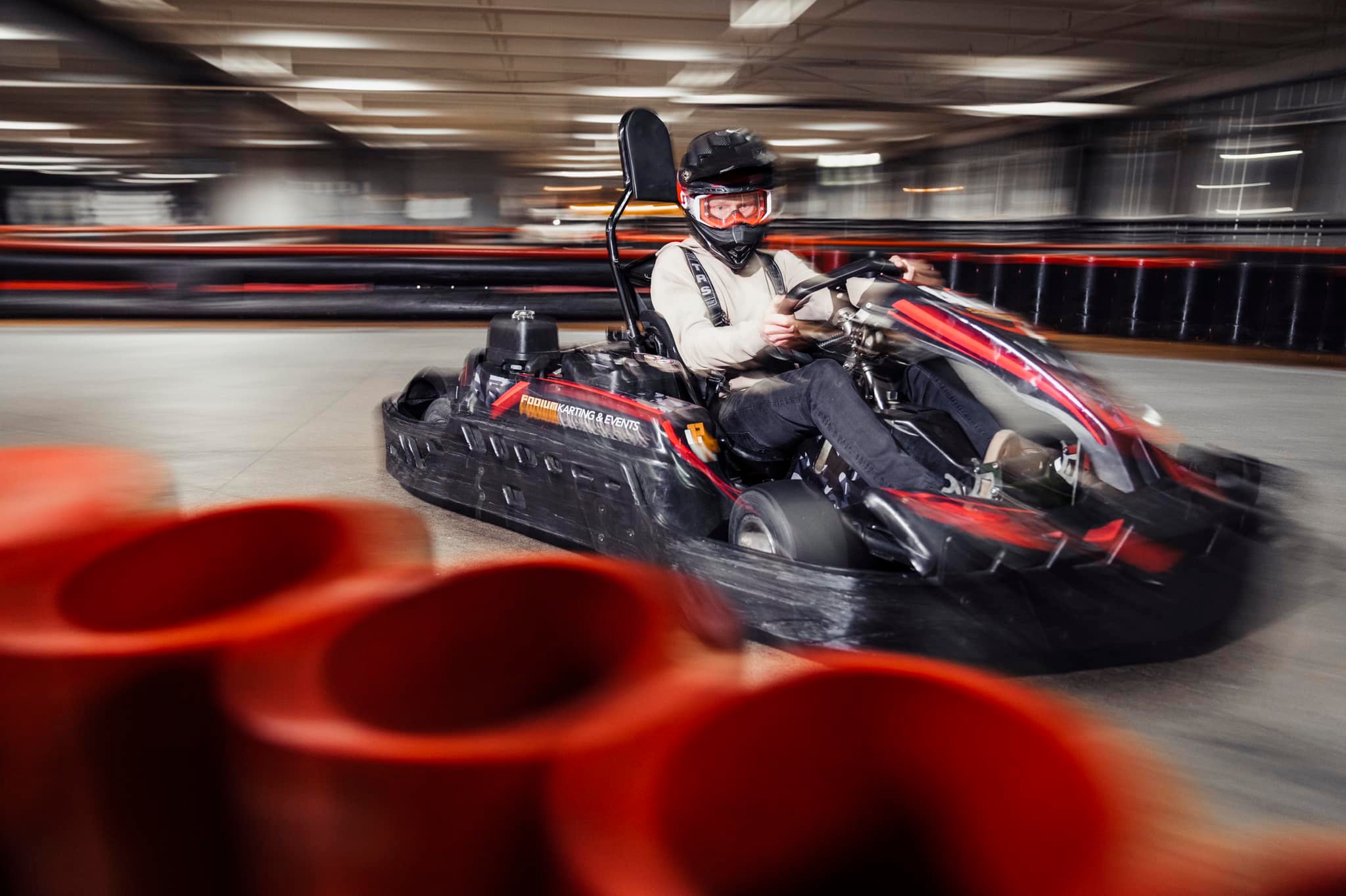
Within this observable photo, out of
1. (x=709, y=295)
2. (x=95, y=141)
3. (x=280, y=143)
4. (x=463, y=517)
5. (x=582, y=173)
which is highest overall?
(x=582, y=173)

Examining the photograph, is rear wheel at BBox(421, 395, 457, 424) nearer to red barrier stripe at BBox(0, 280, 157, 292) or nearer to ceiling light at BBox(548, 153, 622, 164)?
red barrier stripe at BBox(0, 280, 157, 292)

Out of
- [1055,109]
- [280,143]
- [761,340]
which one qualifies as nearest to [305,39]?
[280,143]

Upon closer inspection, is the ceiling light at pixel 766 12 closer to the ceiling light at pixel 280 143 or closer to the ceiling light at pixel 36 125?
the ceiling light at pixel 280 143

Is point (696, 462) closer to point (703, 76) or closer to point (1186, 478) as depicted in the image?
point (1186, 478)

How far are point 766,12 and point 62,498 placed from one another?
40.7ft

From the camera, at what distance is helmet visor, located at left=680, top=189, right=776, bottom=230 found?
95.0 inches

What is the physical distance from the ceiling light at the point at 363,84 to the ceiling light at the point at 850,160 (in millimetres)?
9176

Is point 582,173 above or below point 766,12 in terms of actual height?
below

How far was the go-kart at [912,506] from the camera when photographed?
5.06 ft

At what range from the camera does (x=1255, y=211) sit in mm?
11844

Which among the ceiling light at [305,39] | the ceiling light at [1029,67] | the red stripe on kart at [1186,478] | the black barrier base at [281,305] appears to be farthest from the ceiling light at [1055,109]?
the red stripe on kart at [1186,478]

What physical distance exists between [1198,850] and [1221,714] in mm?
1183

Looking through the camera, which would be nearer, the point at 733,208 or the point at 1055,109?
the point at 733,208

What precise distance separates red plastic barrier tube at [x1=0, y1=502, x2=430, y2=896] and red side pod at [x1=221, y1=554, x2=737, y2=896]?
39 mm
